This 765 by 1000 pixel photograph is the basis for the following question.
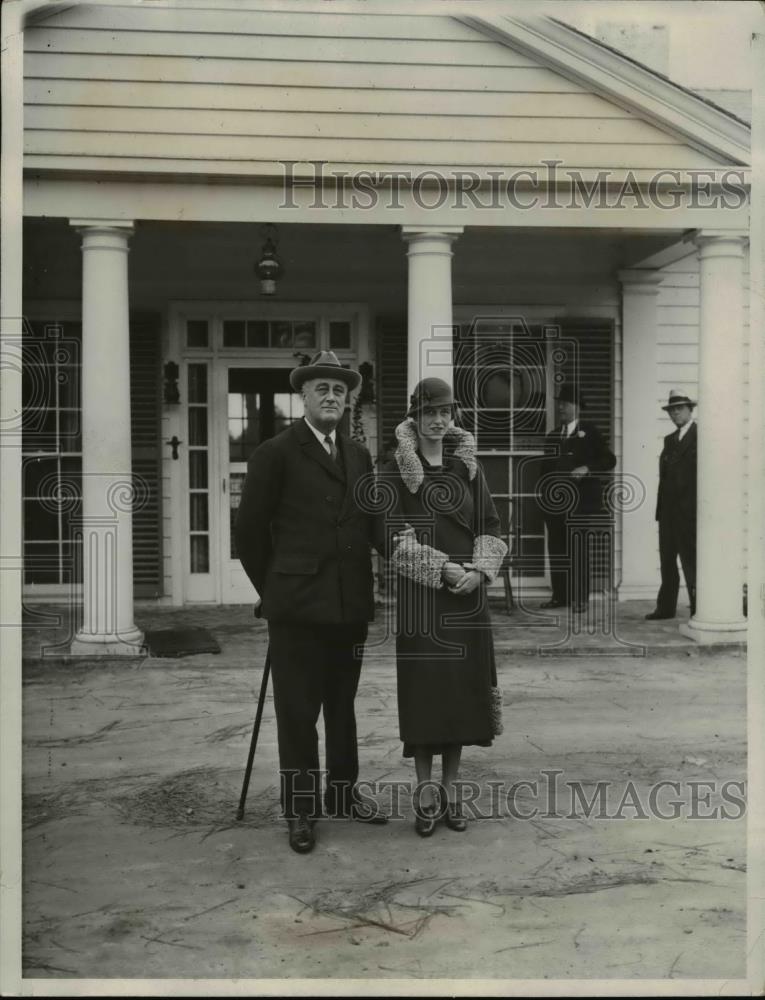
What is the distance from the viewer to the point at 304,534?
4.02 metres

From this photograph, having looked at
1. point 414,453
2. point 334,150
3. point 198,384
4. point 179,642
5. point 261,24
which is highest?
point 261,24

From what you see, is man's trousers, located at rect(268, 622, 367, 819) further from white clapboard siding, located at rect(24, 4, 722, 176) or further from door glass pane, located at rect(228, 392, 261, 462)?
door glass pane, located at rect(228, 392, 261, 462)

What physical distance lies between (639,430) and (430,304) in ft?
9.65

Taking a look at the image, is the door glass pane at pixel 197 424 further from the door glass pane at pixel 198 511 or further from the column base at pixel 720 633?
the column base at pixel 720 633

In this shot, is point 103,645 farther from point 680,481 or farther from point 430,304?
point 680,481

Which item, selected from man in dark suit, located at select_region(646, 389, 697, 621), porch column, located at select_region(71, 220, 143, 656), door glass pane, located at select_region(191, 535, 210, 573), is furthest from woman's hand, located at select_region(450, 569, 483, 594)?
door glass pane, located at select_region(191, 535, 210, 573)

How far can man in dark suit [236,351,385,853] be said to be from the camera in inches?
156

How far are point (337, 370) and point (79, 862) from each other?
79.1 inches

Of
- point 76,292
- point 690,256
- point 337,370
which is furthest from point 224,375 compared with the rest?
point 337,370

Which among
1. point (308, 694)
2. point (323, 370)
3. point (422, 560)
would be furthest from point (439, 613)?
point (323, 370)

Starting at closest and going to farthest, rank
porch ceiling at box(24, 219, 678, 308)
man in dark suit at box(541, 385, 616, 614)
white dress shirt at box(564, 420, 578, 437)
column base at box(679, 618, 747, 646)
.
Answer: column base at box(679, 618, 747, 646), porch ceiling at box(24, 219, 678, 308), man in dark suit at box(541, 385, 616, 614), white dress shirt at box(564, 420, 578, 437)

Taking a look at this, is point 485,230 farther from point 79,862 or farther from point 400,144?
point 79,862

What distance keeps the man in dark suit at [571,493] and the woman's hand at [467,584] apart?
4544 millimetres

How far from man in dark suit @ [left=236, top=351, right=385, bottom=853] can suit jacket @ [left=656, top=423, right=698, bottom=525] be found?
462cm
